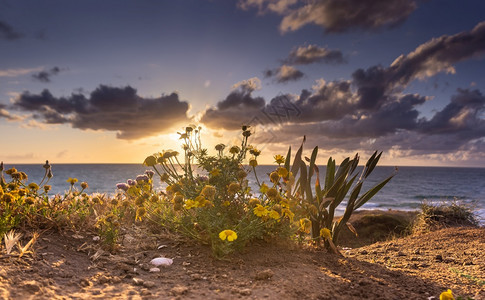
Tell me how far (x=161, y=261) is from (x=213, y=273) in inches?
23.9

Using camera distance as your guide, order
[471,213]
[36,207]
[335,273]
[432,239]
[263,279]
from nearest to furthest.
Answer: [263,279]
[335,273]
[36,207]
[432,239]
[471,213]

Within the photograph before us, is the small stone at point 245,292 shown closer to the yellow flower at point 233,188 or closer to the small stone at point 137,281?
the small stone at point 137,281

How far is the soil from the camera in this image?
8.50ft

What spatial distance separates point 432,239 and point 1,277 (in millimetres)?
6118

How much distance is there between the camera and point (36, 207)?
4152 millimetres

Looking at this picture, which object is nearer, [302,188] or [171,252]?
[171,252]

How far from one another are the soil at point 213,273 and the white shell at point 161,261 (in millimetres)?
52

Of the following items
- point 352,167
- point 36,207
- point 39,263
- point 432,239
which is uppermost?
point 352,167

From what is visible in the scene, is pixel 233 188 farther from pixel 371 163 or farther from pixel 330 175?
pixel 371 163

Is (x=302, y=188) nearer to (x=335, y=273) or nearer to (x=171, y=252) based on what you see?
(x=335, y=273)

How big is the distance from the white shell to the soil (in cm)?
5

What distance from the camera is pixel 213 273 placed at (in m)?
3.10

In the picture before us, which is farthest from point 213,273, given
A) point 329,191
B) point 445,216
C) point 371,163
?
point 445,216

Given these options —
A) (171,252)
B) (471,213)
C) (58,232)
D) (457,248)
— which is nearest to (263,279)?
(171,252)
